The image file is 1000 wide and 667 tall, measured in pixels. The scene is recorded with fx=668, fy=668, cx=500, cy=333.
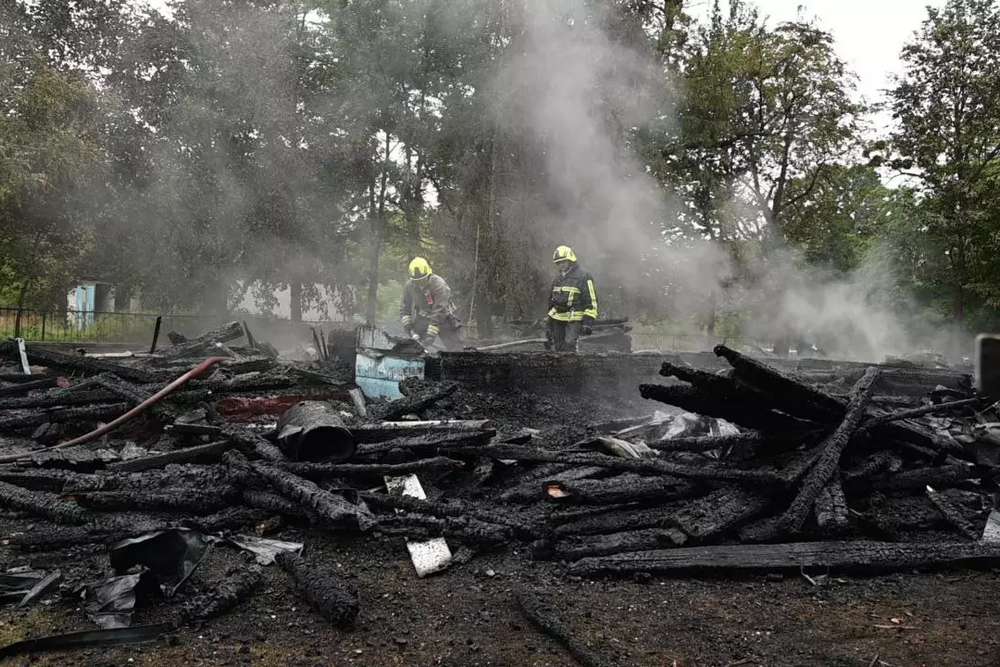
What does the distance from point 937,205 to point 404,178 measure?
713 inches

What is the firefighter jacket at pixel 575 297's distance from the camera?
37.1 ft

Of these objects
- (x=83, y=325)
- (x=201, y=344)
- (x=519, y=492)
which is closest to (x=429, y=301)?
(x=201, y=344)

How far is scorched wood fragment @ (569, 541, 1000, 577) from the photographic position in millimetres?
4051

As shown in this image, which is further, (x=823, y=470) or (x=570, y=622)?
(x=823, y=470)

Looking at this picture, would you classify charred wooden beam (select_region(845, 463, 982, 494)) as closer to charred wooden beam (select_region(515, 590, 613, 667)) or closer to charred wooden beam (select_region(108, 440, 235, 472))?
charred wooden beam (select_region(515, 590, 613, 667))

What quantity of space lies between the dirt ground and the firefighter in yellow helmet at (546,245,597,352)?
24.3ft

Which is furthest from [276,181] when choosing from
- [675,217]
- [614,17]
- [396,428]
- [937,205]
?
[937,205]

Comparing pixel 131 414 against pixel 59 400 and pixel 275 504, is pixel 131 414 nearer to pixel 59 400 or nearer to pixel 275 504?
pixel 59 400

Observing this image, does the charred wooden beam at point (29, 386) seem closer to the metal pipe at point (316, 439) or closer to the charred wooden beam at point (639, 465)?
the metal pipe at point (316, 439)

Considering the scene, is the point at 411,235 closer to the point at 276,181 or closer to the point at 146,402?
the point at 276,181

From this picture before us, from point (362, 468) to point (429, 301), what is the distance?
7.30 metres

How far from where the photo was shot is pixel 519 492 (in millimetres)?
5027

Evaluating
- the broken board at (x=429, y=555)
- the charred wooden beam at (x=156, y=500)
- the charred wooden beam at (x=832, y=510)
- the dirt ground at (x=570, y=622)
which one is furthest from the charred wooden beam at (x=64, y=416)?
the charred wooden beam at (x=832, y=510)

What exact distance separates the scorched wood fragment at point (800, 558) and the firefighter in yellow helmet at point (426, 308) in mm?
8186
